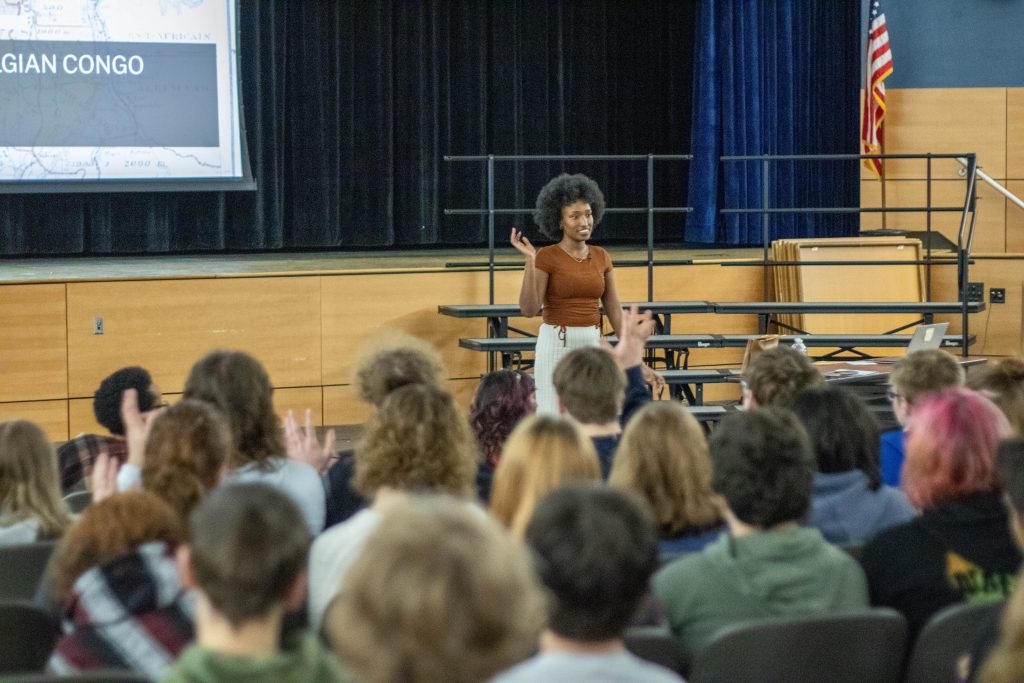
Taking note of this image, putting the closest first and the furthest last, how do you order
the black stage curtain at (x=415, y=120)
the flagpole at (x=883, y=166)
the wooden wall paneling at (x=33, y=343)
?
the wooden wall paneling at (x=33, y=343)
the black stage curtain at (x=415, y=120)
the flagpole at (x=883, y=166)

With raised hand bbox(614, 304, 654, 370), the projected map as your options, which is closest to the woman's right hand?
raised hand bbox(614, 304, 654, 370)

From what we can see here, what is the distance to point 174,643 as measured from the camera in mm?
2059

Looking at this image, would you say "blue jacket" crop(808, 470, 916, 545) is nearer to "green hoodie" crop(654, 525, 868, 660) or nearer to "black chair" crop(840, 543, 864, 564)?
"black chair" crop(840, 543, 864, 564)

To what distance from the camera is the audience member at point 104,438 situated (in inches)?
149

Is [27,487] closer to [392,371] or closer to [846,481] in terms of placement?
[392,371]

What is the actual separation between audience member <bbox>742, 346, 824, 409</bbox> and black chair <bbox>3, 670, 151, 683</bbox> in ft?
6.65

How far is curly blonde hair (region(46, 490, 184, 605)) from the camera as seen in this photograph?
2.09 metres

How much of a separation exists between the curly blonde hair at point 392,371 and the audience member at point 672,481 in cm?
97

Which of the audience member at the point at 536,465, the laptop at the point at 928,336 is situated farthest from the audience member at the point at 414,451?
the laptop at the point at 928,336

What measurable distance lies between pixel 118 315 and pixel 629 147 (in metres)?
4.48

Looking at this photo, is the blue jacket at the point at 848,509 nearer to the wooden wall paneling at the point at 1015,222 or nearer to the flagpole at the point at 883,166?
the flagpole at the point at 883,166

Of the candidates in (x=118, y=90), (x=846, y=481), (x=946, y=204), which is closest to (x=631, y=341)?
(x=846, y=481)

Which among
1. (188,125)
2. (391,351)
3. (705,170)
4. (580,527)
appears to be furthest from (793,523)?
(705,170)

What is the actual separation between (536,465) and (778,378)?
49.0 inches
